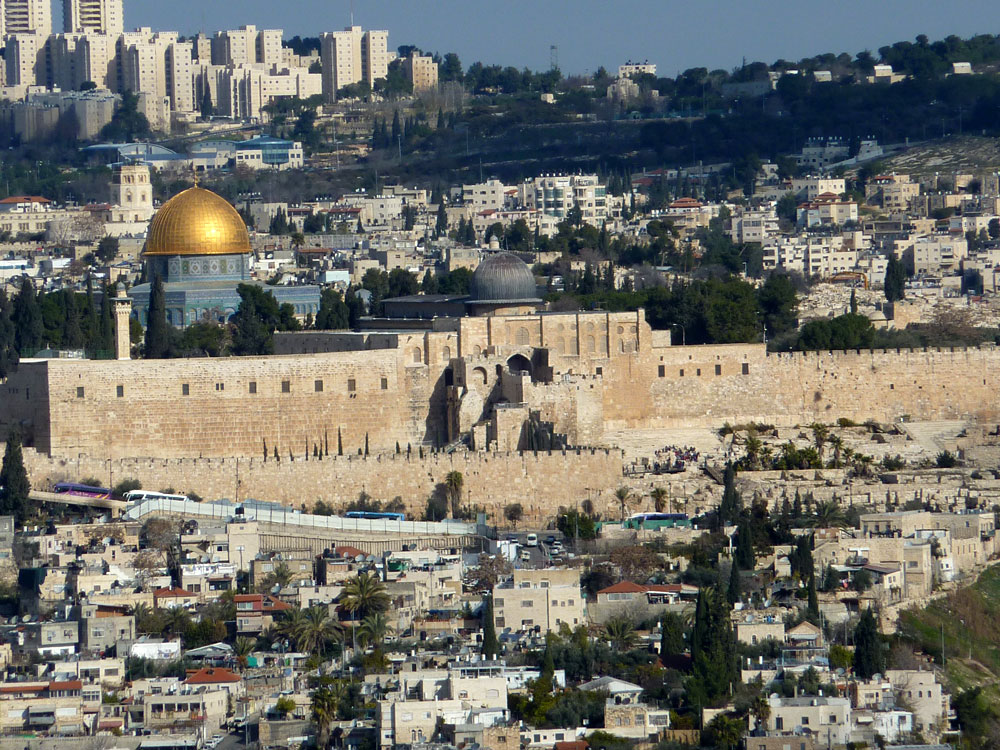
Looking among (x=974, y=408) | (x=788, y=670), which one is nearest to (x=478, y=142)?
(x=974, y=408)

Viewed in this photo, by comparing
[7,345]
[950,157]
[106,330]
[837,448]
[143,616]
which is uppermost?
[950,157]

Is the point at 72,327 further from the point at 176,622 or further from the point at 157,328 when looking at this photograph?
the point at 176,622

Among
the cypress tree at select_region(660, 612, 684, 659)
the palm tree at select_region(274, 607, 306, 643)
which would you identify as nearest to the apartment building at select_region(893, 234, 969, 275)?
the cypress tree at select_region(660, 612, 684, 659)

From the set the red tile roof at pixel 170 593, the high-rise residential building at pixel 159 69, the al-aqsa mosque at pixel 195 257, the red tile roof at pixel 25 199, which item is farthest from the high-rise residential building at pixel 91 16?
the red tile roof at pixel 170 593

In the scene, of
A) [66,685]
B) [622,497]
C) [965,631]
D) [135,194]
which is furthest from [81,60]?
[66,685]

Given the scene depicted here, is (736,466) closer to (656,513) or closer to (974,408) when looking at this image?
(656,513)

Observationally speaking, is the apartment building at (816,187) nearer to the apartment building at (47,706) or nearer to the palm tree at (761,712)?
the palm tree at (761,712)

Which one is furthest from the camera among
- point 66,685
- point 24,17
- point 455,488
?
point 24,17
